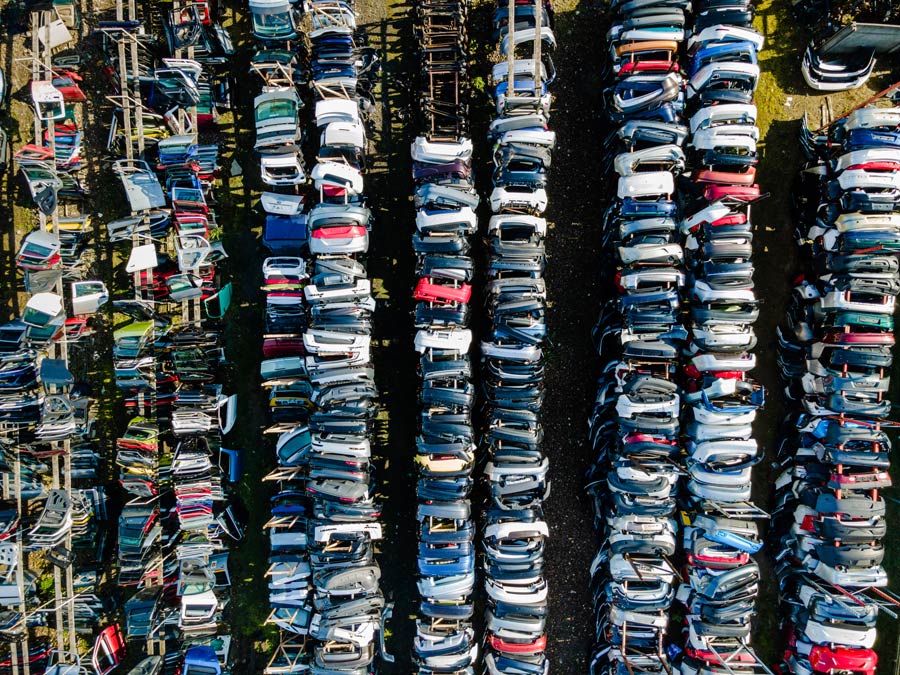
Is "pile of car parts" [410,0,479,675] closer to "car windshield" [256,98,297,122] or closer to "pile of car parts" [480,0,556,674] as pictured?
"pile of car parts" [480,0,556,674]

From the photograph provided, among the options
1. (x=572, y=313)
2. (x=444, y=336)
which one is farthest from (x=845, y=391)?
(x=444, y=336)

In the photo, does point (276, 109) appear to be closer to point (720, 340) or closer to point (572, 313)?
point (572, 313)

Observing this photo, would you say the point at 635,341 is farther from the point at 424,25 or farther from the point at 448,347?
the point at 424,25

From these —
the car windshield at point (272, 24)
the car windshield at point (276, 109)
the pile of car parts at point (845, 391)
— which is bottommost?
the pile of car parts at point (845, 391)

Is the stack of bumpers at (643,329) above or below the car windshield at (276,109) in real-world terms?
below

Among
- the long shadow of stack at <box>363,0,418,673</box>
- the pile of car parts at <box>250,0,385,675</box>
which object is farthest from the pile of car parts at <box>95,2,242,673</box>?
the long shadow of stack at <box>363,0,418,673</box>

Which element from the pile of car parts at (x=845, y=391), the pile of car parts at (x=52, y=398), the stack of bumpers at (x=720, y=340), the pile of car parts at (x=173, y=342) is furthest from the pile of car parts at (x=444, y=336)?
the pile of car parts at (x=52, y=398)

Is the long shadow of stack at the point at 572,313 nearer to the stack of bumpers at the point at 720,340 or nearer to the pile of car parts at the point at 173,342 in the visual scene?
the stack of bumpers at the point at 720,340
